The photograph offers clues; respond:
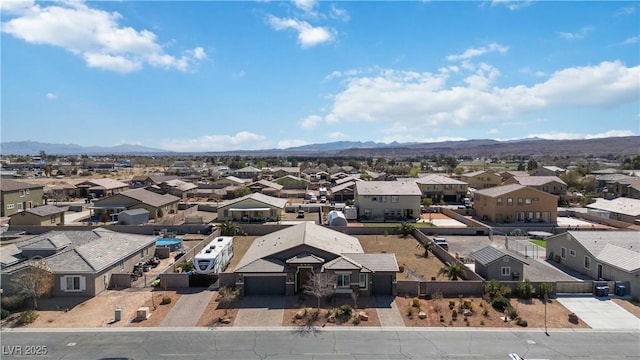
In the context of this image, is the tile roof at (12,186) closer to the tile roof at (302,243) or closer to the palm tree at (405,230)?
the tile roof at (302,243)

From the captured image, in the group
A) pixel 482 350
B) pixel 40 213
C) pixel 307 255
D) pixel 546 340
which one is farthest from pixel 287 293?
pixel 40 213

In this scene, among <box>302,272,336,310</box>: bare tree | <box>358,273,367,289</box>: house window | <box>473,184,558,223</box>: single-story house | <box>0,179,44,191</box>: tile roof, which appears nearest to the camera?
<box>302,272,336,310</box>: bare tree

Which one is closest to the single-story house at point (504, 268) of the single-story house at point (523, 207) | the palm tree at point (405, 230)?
the palm tree at point (405, 230)

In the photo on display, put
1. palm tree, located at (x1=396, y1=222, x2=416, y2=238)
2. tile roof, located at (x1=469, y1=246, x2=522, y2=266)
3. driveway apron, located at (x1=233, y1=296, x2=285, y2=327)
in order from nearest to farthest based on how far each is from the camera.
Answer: driveway apron, located at (x1=233, y1=296, x2=285, y2=327) < tile roof, located at (x1=469, y1=246, x2=522, y2=266) < palm tree, located at (x1=396, y1=222, x2=416, y2=238)

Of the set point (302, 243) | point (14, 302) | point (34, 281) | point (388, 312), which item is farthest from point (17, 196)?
point (388, 312)

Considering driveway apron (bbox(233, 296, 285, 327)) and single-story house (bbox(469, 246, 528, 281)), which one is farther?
single-story house (bbox(469, 246, 528, 281))

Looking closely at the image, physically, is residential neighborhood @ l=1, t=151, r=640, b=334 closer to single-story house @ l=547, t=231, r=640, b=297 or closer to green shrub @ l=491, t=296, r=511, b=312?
single-story house @ l=547, t=231, r=640, b=297

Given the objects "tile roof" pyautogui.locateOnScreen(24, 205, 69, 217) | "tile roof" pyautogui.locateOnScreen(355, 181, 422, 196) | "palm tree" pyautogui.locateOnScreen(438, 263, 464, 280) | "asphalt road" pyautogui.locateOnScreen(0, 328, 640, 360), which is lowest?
"asphalt road" pyautogui.locateOnScreen(0, 328, 640, 360)

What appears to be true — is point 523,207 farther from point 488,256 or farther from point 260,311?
point 260,311

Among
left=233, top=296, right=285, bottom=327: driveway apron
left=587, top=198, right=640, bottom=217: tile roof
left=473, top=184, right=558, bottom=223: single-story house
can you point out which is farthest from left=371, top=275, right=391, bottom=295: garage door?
left=587, top=198, right=640, bottom=217: tile roof
